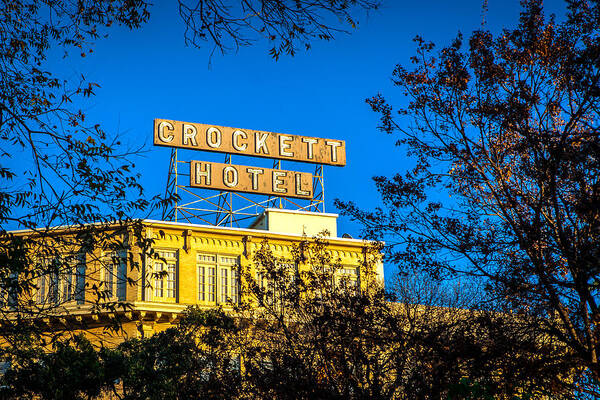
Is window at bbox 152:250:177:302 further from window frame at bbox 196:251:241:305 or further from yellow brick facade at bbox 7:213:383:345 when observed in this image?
window frame at bbox 196:251:241:305

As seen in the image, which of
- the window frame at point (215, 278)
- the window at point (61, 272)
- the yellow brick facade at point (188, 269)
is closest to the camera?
the window at point (61, 272)

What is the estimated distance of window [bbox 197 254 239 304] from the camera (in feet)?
136

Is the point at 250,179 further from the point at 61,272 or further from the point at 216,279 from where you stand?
the point at 61,272

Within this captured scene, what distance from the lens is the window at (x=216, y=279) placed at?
41.5m

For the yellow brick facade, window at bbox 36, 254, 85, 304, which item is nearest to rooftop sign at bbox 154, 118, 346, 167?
the yellow brick facade

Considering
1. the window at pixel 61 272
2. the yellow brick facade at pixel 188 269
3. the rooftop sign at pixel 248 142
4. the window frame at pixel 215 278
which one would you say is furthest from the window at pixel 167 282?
the window at pixel 61 272

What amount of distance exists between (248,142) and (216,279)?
8034mm

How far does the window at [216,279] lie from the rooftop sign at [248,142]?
19.7 ft

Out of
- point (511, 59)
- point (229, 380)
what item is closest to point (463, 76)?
point (511, 59)

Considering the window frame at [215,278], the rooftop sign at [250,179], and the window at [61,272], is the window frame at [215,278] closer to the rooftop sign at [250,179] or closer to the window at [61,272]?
the rooftop sign at [250,179]

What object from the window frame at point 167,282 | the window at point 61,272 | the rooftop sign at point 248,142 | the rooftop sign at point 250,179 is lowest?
the window at point 61,272

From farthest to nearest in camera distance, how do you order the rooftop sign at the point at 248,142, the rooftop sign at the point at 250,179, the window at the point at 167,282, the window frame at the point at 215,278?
the rooftop sign at the point at 248,142 < the rooftop sign at the point at 250,179 < the window frame at the point at 215,278 < the window at the point at 167,282

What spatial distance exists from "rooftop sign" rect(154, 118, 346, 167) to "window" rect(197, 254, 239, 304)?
600 cm

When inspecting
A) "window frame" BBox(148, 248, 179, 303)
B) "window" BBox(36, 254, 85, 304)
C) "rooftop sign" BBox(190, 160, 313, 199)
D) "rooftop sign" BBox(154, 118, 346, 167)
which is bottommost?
"window" BBox(36, 254, 85, 304)
